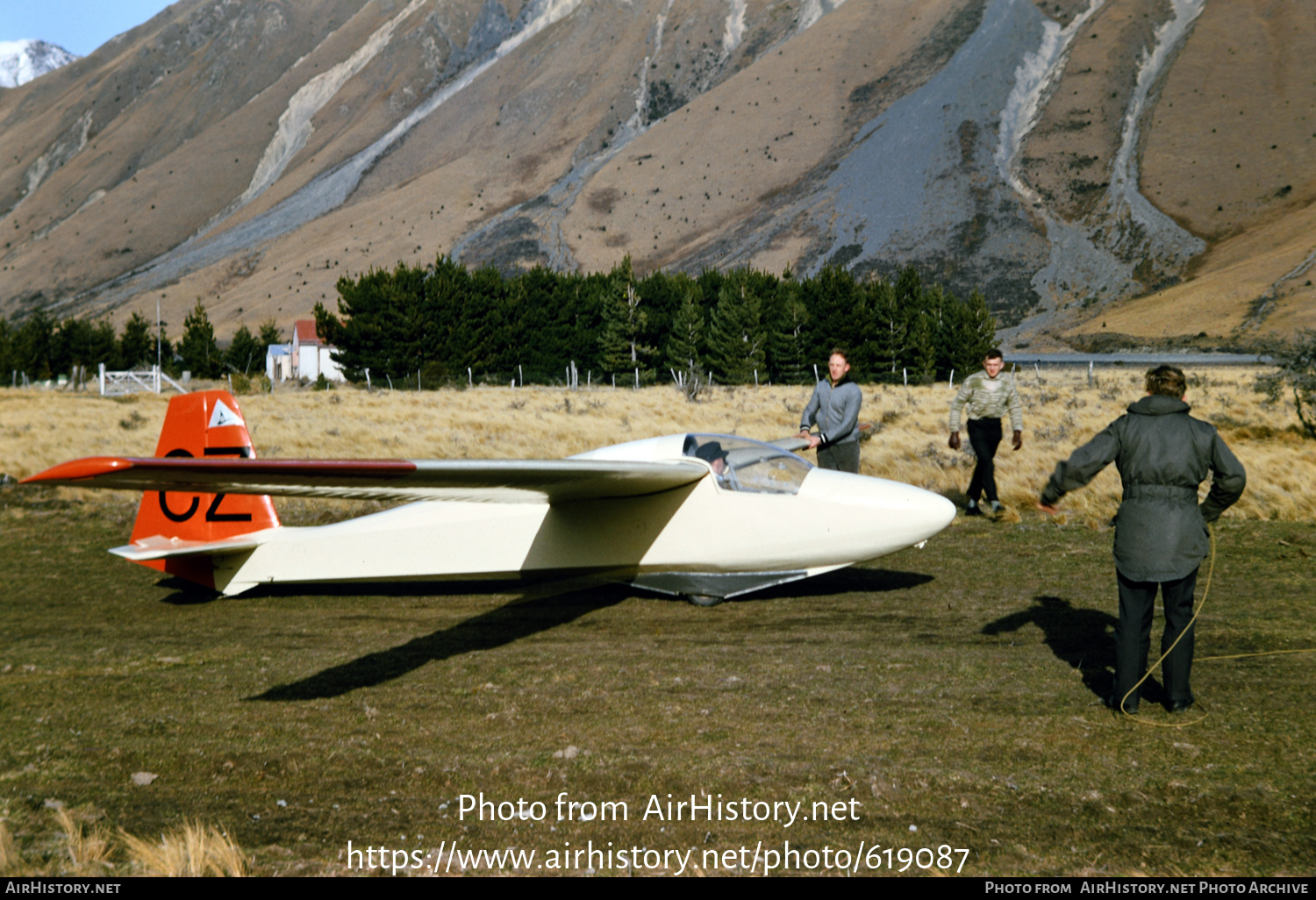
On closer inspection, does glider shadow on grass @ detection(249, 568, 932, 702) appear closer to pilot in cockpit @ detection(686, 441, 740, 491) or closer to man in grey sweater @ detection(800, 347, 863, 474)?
pilot in cockpit @ detection(686, 441, 740, 491)

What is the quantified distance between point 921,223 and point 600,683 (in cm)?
11991

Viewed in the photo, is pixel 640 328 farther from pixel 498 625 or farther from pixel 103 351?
pixel 498 625

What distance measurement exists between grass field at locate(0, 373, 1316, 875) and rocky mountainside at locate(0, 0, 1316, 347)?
80.8m

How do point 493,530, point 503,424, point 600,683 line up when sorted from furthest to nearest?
point 503,424 → point 493,530 → point 600,683

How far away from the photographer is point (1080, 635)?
624 cm

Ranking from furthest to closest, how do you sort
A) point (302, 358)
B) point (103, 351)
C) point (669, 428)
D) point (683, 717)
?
point (302, 358), point (103, 351), point (669, 428), point (683, 717)

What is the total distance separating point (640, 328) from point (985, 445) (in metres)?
44.9

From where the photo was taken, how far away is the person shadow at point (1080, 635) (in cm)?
527

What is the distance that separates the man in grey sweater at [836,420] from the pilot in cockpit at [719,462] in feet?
6.39

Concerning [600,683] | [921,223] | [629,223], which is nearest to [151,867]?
[600,683]

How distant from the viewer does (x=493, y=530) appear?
7.66 meters

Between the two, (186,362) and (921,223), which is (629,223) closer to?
(921,223)

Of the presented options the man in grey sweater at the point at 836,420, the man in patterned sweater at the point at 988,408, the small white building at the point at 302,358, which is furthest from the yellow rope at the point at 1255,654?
the small white building at the point at 302,358

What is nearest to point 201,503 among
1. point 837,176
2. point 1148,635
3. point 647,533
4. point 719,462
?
point 647,533
